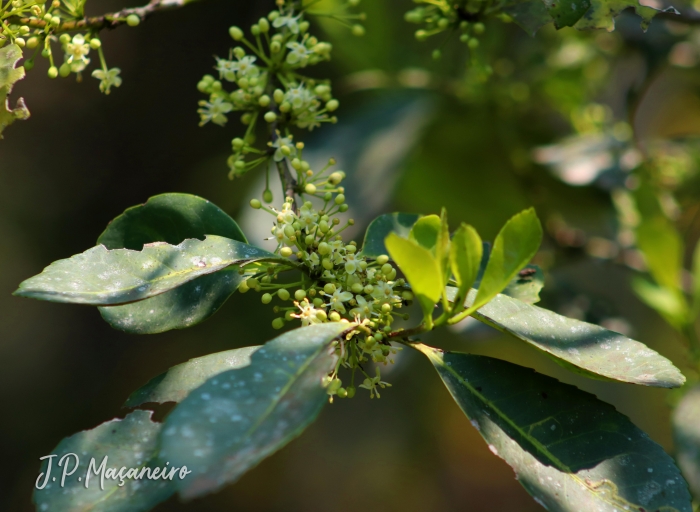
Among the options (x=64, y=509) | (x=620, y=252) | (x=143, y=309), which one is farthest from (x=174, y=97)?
(x=64, y=509)

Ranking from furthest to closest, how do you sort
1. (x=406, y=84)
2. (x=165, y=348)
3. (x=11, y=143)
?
(x=165, y=348) → (x=11, y=143) → (x=406, y=84)

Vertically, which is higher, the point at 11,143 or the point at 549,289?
the point at 11,143

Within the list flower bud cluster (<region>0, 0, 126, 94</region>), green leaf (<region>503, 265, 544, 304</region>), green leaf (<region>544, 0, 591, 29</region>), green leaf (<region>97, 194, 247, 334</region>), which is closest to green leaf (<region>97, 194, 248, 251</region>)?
green leaf (<region>97, 194, 247, 334</region>)

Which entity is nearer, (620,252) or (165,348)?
(620,252)

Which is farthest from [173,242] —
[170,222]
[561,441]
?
[561,441]

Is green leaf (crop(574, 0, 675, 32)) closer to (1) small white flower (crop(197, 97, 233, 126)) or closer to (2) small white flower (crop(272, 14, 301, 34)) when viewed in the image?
(2) small white flower (crop(272, 14, 301, 34))

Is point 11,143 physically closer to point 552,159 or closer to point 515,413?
point 552,159

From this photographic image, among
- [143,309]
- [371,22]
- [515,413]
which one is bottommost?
[515,413]
